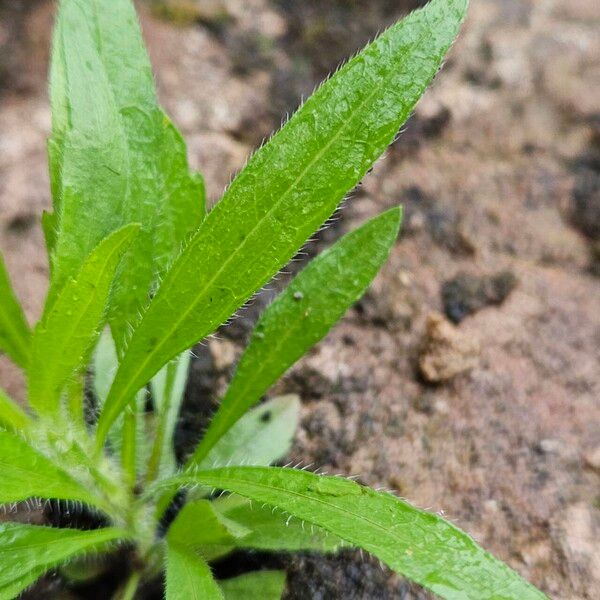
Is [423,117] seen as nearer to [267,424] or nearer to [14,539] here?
[267,424]

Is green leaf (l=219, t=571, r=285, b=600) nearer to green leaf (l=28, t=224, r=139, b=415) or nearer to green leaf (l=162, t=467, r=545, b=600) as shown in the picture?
green leaf (l=162, t=467, r=545, b=600)

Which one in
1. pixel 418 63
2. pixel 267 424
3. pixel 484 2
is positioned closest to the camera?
pixel 418 63

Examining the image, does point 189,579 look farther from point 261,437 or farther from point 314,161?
point 314,161

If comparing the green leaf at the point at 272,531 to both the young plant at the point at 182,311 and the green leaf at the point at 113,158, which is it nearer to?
the young plant at the point at 182,311

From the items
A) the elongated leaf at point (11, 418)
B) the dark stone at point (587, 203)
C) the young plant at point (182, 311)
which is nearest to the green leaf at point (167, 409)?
the young plant at point (182, 311)

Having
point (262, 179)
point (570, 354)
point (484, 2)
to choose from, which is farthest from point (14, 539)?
point (484, 2)

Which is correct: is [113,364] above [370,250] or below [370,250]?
below

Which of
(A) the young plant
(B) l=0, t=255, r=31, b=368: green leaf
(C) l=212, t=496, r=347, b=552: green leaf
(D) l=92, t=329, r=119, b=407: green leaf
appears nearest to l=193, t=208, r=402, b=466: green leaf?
(A) the young plant

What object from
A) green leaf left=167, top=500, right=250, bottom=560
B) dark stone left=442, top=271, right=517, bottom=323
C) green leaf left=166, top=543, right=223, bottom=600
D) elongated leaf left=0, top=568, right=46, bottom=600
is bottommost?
elongated leaf left=0, top=568, right=46, bottom=600
